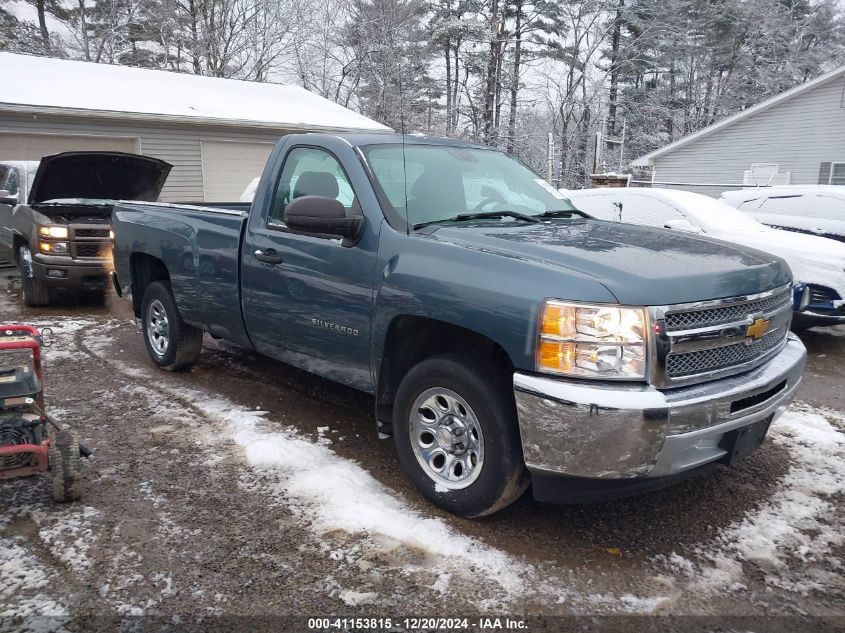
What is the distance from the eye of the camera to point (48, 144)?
46.9ft

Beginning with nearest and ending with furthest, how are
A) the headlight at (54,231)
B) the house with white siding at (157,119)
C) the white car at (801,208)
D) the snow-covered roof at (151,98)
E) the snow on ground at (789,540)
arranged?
the snow on ground at (789,540), the headlight at (54,231), the white car at (801,208), the house with white siding at (157,119), the snow-covered roof at (151,98)

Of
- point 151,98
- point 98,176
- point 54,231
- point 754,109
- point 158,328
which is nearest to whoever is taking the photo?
point 158,328

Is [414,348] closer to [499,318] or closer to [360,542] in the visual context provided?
[499,318]

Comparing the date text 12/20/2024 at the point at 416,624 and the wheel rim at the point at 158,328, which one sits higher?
the wheel rim at the point at 158,328

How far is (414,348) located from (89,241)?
628cm

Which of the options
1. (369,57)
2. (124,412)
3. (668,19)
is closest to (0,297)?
(124,412)

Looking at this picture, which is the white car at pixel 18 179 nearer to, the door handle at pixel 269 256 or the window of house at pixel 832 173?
the door handle at pixel 269 256

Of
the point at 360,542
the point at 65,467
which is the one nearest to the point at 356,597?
the point at 360,542

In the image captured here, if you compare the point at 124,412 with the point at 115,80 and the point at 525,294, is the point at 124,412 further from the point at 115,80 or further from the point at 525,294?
the point at 115,80

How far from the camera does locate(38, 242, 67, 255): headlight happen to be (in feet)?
26.6

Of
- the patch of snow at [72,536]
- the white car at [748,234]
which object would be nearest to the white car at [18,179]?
the patch of snow at [72,536]

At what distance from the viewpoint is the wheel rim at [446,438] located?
125 inches

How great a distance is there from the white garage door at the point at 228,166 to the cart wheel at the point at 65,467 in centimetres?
1389

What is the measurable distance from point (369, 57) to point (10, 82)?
18567 mm
